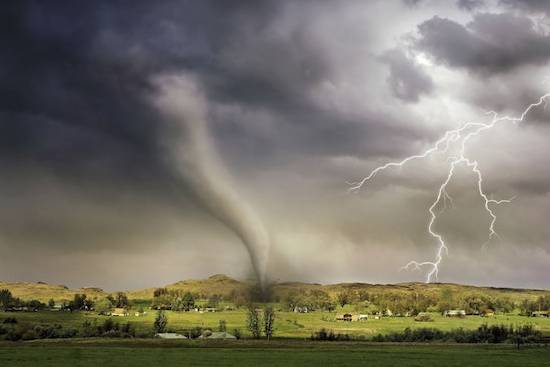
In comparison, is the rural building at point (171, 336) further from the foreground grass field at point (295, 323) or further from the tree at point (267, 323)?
the foreground grass field at point (295, 323)

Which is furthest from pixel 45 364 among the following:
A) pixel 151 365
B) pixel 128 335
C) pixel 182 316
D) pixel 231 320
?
pixel 182 316

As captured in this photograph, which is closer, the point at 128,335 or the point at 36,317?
the point at 128,335

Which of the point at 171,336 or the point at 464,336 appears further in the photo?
the point at 171,336

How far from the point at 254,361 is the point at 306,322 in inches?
4207

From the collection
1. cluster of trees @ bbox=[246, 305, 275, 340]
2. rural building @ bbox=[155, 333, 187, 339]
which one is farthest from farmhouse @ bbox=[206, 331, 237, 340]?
rural building @ bbox=[155, 333, 187, 339]

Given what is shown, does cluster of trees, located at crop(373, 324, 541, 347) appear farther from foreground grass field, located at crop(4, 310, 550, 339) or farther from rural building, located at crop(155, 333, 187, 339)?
rural building, located at crop(155, 333, 187, 339)

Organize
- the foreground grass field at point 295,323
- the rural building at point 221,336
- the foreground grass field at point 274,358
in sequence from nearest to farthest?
1. the foreground grass field at point 274,358
2. the rural building at point 221,336
3. the foreground grass field at point 295,323

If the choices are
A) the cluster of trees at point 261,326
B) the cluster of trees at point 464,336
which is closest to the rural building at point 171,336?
the cluster of trees at point 261,326

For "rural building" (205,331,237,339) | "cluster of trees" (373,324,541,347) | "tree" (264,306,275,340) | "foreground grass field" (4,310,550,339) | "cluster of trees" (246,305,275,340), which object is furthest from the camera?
"foreground grass field" (4,310,550,339)

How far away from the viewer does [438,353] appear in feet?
257

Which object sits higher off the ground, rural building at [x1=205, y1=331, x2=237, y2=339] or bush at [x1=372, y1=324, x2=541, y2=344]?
bush at [x1=372, y1=324, x2=541, y2=344]

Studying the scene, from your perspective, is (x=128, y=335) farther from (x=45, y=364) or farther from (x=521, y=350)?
(x=521, y=350)

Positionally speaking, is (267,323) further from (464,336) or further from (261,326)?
(464,336)

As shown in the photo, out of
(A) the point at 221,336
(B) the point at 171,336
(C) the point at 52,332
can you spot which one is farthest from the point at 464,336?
(C) the point at 52,332
